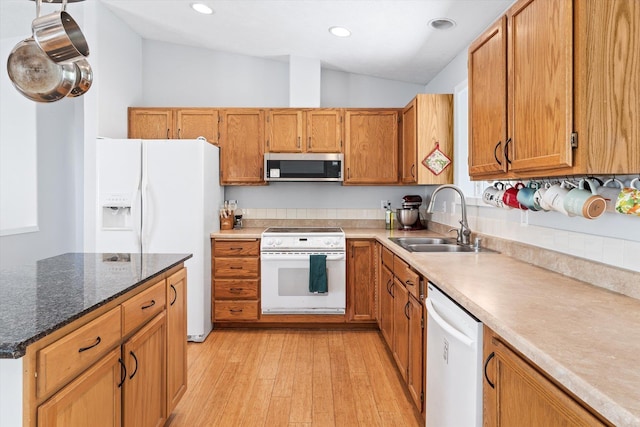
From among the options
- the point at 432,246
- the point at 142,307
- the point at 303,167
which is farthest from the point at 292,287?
the point at 142,307

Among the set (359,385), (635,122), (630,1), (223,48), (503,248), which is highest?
(223,48)

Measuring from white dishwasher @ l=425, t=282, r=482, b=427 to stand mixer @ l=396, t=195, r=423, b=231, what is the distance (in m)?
2.10

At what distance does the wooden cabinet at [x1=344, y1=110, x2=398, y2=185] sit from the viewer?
3.99 metres

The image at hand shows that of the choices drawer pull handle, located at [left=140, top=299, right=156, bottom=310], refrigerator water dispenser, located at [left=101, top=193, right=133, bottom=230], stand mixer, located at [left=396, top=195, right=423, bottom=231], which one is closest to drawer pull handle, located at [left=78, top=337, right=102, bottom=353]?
drawer pull handle, located at [left=140, top=299, right=156, bottom=310]

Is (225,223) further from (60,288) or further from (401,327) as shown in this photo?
(60,288)

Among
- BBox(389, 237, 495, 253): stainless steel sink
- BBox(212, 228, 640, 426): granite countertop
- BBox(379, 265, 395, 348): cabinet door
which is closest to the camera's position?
BBox(212, 228, 640, 426): granite countertop

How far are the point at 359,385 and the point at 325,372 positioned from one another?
0.30m

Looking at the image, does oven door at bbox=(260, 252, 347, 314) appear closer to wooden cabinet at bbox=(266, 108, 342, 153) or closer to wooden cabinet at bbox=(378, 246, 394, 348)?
wooden cabinet at bbox=(378, 246, 394, 348)

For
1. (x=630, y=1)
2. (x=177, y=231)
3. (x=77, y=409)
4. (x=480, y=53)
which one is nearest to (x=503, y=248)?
(x=480, y=53)

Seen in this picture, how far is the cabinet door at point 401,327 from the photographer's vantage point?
2410mm

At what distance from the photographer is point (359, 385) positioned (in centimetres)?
262

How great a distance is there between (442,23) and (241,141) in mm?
2177

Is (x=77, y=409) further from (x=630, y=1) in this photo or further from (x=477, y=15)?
(x=477, y=15)

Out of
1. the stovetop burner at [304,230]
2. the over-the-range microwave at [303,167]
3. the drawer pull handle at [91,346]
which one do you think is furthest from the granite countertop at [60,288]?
the over-the-range microwave at [303,167]
